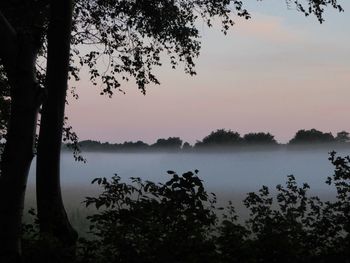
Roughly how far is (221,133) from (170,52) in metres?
114

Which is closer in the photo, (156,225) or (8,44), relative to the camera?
(8,44)

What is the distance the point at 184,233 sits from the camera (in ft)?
25.0

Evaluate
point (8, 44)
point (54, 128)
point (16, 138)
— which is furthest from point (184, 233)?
point (54, 128)

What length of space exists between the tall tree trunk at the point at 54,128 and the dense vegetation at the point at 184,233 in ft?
2.21

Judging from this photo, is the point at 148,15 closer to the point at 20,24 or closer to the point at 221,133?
the point at 20,24

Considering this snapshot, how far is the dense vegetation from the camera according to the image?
711 centimetres

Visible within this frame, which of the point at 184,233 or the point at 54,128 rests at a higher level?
the point at 54,128

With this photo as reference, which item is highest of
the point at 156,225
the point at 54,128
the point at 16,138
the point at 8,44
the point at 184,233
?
the point at 8,44

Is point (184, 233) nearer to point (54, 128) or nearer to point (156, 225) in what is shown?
point (156, 225)

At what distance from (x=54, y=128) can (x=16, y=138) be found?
3.68 meters

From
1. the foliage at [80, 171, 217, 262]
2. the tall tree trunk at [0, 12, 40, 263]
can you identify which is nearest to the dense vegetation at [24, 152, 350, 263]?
the foliage at [80, 171, 217, 262]

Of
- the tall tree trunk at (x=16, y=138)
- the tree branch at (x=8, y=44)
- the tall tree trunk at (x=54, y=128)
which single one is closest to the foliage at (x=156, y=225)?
the tall tree trunk at (x=16, y=138)

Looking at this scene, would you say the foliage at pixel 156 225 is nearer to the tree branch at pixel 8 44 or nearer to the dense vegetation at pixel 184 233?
the dense vegetation at pixel 184 233

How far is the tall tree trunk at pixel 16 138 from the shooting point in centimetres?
712
